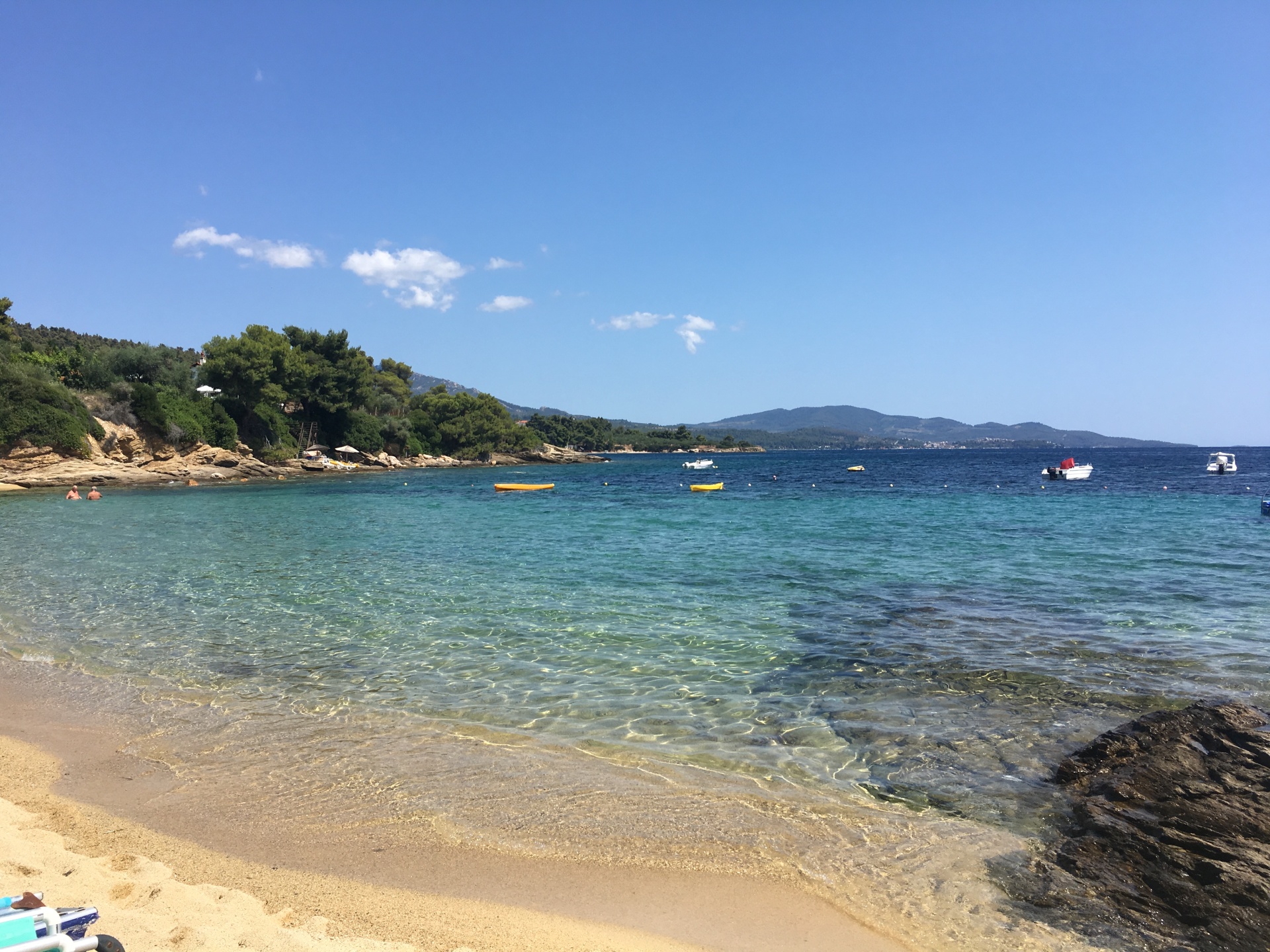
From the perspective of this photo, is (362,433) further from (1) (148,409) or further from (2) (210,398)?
(1) (148,409)

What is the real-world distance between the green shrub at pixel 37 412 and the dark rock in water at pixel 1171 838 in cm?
6105

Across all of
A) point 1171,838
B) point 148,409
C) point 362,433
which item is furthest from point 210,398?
point 1171,838

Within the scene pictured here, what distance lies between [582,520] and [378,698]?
2171cm

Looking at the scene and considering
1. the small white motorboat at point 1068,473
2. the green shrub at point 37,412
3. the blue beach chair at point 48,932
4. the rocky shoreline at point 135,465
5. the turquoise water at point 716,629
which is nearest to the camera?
the blue beach chair at point 48,932

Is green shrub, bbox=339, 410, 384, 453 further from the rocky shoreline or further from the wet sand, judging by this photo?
the wet sand

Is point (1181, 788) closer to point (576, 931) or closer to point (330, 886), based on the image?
point (576, 931)

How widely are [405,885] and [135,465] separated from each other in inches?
2545

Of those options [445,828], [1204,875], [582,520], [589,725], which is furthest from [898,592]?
[582,520]

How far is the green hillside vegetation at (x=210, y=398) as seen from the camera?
4956 cm

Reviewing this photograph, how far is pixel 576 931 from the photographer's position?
402cm

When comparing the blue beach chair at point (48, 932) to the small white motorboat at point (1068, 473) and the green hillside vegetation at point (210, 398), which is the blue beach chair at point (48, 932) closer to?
the green hillside vegetation at point (210, 398)

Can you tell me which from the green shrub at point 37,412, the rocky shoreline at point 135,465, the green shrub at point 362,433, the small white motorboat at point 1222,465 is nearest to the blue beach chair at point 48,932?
the rocky shoreline at point 135,465

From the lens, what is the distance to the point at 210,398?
Result: 67.2 meters

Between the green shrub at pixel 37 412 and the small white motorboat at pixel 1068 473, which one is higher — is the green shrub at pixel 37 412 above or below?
above
